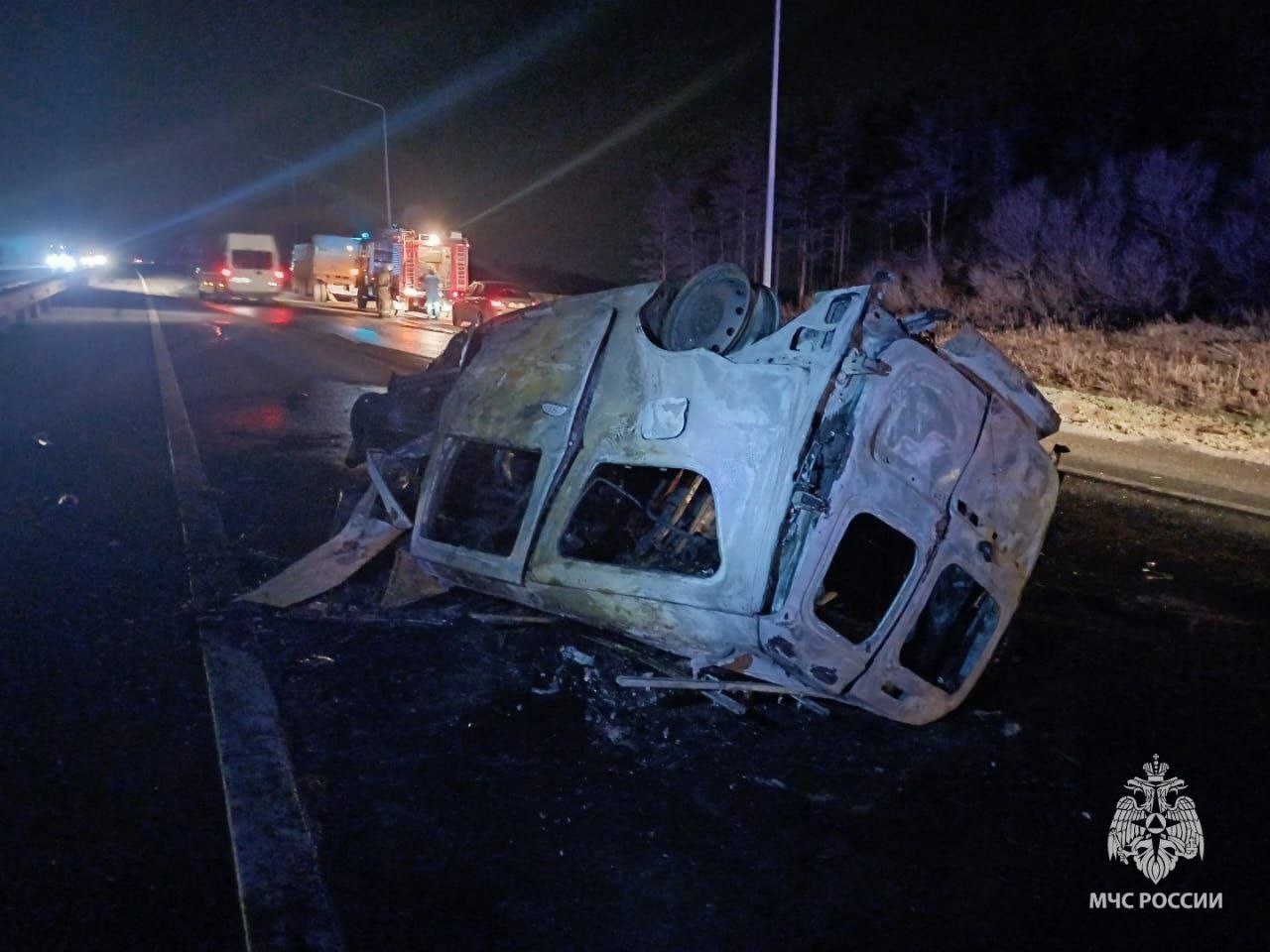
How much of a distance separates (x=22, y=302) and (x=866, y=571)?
73.9 feet

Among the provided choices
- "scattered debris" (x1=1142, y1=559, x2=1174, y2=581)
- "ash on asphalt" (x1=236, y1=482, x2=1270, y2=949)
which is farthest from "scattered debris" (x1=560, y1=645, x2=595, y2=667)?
"scattered debris" (x1=1142, y1=559, x2=1174, y2=581)

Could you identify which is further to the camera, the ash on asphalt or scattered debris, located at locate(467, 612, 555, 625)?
scattered debris, located at locate(467, 612, 555, 625)

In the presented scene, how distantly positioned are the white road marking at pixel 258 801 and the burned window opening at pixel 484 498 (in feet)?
3.68

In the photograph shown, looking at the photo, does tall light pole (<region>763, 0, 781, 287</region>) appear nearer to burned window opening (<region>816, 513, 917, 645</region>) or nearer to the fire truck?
burned window opening (<region>816, 513, 917, 645</region>)

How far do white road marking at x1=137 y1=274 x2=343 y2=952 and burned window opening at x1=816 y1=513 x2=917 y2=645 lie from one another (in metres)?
2.43

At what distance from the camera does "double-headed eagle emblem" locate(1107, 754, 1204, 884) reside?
329cm

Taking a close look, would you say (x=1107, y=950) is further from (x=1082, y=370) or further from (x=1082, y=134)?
(x=1082, y=134)

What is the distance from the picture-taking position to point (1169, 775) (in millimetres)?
3754

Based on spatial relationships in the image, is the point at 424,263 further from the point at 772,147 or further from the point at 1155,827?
the point at 1155,827

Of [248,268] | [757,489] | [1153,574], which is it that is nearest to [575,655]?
[757,489]

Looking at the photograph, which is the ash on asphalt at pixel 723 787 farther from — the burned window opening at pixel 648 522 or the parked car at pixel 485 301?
the parked car at pixel 485 301

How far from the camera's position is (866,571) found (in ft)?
Result: 15.6

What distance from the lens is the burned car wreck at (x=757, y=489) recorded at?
364 centimetres

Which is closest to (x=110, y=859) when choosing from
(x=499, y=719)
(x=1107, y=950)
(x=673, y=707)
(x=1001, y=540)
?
(x=499, y=719)
